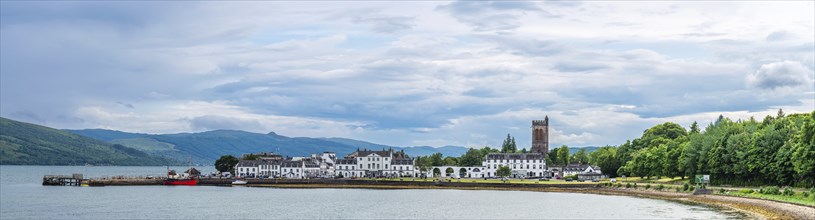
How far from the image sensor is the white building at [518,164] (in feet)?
595

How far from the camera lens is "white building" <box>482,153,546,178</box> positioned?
181500 millimetres

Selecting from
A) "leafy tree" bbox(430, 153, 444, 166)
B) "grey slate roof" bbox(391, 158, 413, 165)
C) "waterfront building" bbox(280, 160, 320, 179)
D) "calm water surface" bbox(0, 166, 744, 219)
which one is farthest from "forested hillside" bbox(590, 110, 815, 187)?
"waterfront building" bbox(280, 160, 320, 179)

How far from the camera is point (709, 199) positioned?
88.4 metres

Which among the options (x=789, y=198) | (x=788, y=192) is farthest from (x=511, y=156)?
(x=789, y=198)

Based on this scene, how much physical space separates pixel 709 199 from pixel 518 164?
95.2 m

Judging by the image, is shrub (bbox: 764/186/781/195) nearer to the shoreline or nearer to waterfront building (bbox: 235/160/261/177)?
the shoreline

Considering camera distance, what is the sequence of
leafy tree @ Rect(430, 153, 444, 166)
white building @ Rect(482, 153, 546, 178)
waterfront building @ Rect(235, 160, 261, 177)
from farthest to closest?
leafy tree @ Rect(430, 153, 444, 166) < waterfront building @ Rect(235, 160, 261, 177) < white building @ Rect(482, 153, 546, 178)

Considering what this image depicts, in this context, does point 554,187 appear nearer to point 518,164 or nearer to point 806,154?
point 518,164

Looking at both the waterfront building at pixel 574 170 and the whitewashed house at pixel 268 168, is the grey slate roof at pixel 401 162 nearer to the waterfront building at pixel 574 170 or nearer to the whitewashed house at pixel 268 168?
the whitewashed house at pixel 268 168

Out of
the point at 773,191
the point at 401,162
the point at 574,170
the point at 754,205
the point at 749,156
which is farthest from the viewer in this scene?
the point at 574,170

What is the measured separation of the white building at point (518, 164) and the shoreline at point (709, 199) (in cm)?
3885

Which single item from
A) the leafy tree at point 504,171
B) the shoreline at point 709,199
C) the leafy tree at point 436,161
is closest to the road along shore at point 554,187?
the shoreline at point 709,199

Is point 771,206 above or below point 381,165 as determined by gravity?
below

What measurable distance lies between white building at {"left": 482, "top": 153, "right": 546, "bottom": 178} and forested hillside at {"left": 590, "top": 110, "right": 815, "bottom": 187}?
38.1 m
